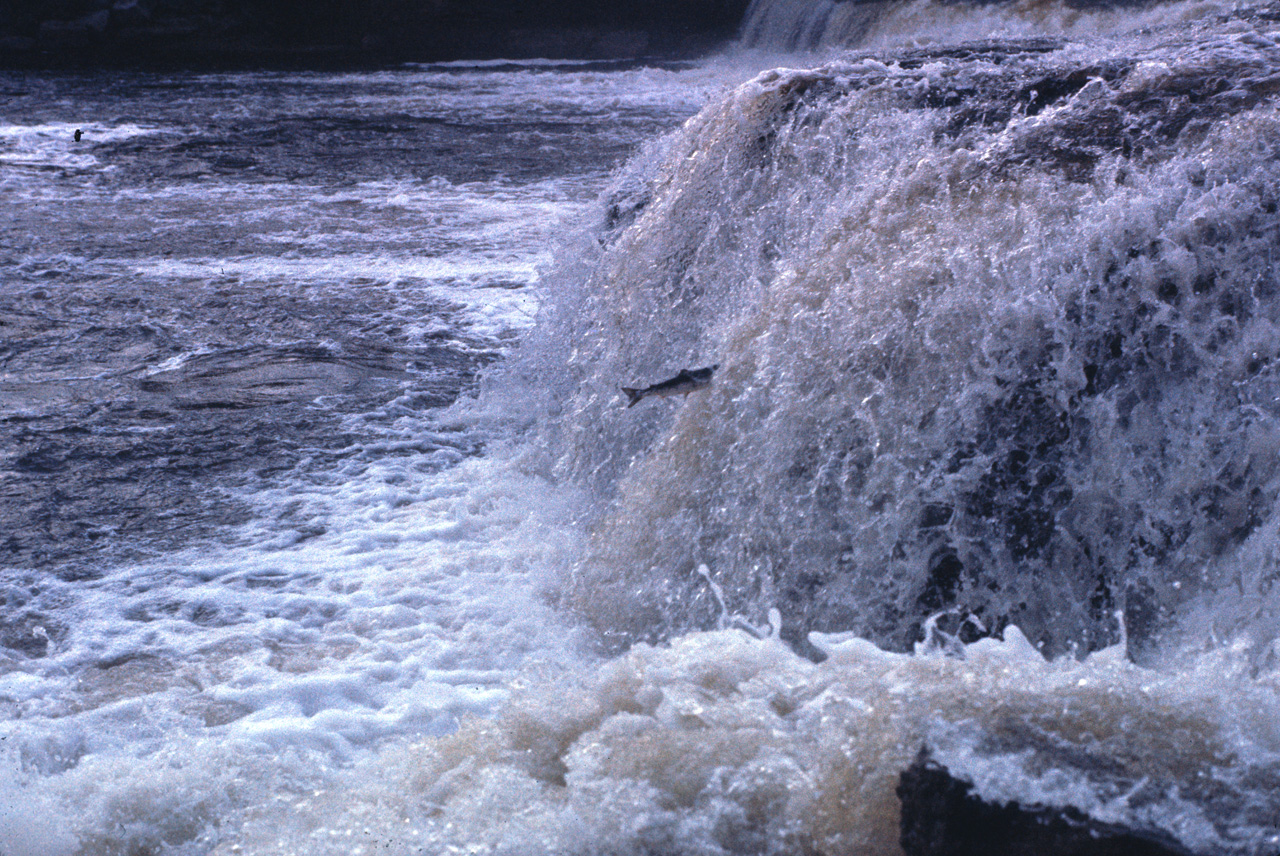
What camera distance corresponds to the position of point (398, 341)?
20.2 ft

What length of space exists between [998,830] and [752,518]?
1491 millimetres

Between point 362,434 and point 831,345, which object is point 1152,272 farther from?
point 362,434

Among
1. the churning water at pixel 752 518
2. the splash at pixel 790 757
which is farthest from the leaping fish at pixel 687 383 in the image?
the splash at pixel 790 757

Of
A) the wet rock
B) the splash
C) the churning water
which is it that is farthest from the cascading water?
the wet rock

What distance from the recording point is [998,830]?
5.98 feet

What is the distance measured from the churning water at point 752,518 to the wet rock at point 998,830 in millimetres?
43

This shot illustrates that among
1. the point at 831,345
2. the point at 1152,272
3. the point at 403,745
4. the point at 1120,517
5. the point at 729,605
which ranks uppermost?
the point at 1152,272

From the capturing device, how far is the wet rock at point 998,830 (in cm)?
177

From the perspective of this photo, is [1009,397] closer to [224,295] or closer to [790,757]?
[790,757]

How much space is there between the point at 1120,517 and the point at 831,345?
91cm

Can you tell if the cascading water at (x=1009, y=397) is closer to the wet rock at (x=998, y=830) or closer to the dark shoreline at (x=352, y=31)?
the wet rock at (x=998, y=830)

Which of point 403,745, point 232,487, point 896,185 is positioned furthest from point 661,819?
point 232,487

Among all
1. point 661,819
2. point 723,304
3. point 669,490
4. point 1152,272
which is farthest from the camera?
point 723,304

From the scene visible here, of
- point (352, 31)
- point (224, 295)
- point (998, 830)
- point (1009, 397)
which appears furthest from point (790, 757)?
point (352, 31)
